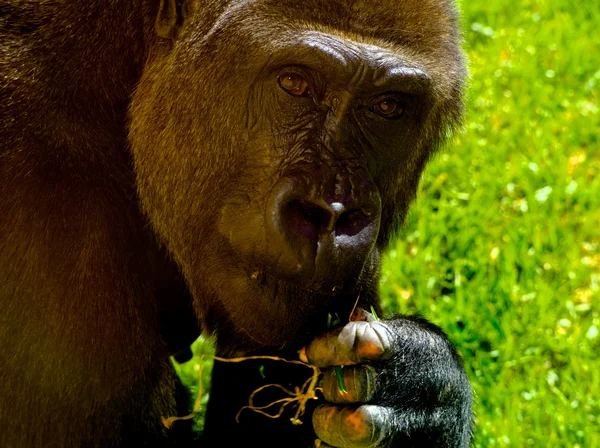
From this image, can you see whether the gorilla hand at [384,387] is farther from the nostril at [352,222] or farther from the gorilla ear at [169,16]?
the gorilla ear at [169,16]

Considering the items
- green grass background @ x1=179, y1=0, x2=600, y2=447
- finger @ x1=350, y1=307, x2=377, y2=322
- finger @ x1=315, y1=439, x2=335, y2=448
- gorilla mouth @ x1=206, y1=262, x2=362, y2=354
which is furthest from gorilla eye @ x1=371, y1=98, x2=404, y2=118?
finger @ x1=315, y1=439, x2=335, y2=448

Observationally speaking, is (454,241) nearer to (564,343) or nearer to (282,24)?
(564,343)

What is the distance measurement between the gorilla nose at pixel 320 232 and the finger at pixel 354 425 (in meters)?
0.50

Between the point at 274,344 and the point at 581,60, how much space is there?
542 cm

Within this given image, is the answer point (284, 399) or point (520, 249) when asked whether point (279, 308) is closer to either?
point (284, 399)

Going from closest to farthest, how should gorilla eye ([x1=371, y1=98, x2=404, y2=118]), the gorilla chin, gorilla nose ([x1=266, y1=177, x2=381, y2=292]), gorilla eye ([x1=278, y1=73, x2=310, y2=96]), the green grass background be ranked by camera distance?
1. gorilla nose ([x1=266, y1=177, x2=381, y2=292])
2. the gorilla chin
3. gorilla eye ([x1=278, y1=73, x2=310, y2=96])
4. gorilla eye ([x1=371, y1=98, x2=404, y2=118])
5. the green grass background

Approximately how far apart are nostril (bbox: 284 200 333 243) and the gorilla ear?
3.26ft

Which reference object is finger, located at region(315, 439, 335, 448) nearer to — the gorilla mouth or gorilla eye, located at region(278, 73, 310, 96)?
the gorilla mouth

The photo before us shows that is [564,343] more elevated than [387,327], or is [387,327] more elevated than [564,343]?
[387,327]

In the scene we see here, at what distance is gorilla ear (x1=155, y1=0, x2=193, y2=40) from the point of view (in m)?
4.25

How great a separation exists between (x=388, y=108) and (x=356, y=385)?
1.13 meters

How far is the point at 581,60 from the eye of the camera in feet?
28.0

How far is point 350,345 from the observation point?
396 cm

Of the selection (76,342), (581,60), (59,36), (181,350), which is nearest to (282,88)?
(59,36)
